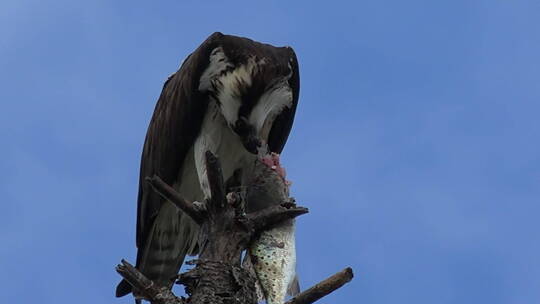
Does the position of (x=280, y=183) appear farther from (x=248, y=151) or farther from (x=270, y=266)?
(x=248, y=151)

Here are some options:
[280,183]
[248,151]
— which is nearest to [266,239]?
[280,183]

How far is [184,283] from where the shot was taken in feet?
17.3

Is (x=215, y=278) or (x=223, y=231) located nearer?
(x=215, y=278)

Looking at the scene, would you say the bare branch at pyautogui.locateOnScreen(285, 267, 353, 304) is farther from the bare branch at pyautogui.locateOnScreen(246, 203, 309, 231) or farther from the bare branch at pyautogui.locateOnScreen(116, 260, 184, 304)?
the bare branch at pyautogui.locateOnScreen(246, 203, 309, 231)

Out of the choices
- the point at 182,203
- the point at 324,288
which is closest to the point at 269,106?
the point at 182,203

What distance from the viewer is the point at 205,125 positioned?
8.53m

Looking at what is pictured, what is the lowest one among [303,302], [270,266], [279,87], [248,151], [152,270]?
[303,302]

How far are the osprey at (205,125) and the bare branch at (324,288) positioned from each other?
308 cm

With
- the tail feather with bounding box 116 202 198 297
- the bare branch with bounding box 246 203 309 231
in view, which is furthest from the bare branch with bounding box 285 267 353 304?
the tail feather with bounding box 116 202 198 297

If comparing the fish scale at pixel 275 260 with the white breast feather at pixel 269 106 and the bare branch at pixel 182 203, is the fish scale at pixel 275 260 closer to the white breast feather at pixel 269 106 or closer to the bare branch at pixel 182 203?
the bare branch at pixel 182 203

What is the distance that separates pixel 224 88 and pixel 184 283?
329cm

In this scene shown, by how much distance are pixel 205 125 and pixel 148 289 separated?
3623mm

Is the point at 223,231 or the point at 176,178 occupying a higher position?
the point at 176,178

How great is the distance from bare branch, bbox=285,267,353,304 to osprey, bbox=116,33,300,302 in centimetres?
308
